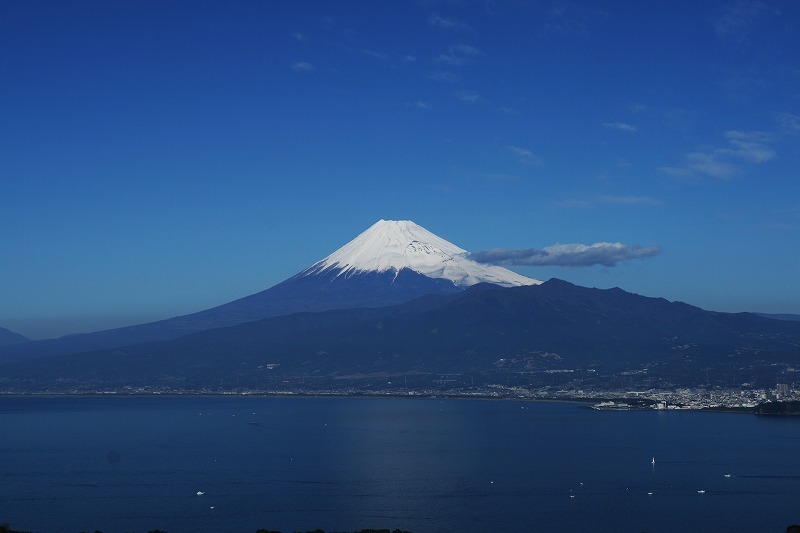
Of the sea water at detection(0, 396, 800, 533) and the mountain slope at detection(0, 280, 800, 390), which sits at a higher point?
the mountain slope at detection(0, 280, 800, 390)

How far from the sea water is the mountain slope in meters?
57.3

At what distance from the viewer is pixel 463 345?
517 feet

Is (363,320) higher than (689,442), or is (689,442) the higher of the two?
(363,320)

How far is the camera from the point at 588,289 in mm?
190500

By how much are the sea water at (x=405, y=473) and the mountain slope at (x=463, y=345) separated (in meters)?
57.3

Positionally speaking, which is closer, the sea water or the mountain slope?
the sea water

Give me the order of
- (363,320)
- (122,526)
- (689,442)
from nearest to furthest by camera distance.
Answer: (122,526), (689,442), (363,320)

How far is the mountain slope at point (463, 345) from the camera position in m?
143

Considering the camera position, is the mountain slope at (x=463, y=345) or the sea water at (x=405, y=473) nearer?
the sea water at (x=405, y=473)

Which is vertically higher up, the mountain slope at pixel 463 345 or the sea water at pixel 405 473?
the mountain slope at pixel 463 345

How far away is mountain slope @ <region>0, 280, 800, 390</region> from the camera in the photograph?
468 ft

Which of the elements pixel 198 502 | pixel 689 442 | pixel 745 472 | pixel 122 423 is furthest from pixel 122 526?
pixel 122 423

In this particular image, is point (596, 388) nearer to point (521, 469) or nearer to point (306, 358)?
point (306, 358)

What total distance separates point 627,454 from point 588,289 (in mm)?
136669
